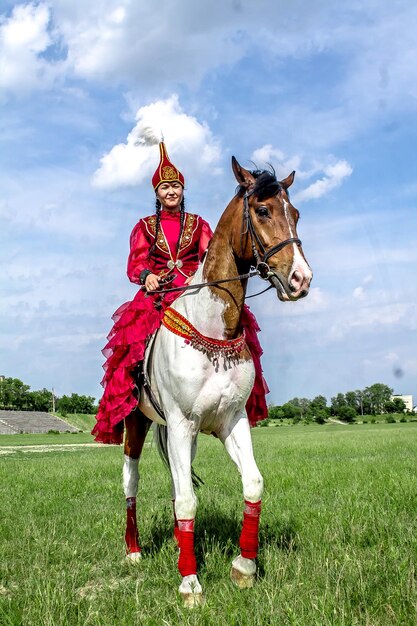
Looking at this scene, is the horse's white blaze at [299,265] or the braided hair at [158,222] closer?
the horse's white blaze at [299,265]

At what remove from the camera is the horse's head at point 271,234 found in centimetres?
445

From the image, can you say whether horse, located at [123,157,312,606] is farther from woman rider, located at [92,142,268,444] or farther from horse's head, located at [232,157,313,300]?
woman rider, located at [92,142,268,444]

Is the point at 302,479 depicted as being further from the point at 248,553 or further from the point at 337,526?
the point at 248,553

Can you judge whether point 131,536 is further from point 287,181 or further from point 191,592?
point 287,181

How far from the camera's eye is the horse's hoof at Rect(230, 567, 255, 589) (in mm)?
4996

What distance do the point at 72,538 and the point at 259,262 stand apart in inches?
177

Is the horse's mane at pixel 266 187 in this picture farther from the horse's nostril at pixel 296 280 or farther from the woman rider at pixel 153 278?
the woman rider at pixel 153 278

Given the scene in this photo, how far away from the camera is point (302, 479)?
11.5 metres

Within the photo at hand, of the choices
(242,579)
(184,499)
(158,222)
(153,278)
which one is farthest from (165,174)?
(242,579)

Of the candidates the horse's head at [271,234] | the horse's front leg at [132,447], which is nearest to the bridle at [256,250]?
the horse's head at [271,234]

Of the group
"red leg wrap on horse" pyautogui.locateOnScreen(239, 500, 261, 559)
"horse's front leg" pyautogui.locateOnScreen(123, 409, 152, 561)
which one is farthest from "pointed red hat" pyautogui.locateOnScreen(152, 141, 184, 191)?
"red leg wrap on horse" pyautogui.locateOnScreen(239, 500, 261, 559)

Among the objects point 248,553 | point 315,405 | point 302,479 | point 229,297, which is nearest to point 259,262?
point 229,297

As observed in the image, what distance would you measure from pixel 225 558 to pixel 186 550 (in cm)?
88

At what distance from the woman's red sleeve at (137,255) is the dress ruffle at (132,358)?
0.24 meters
